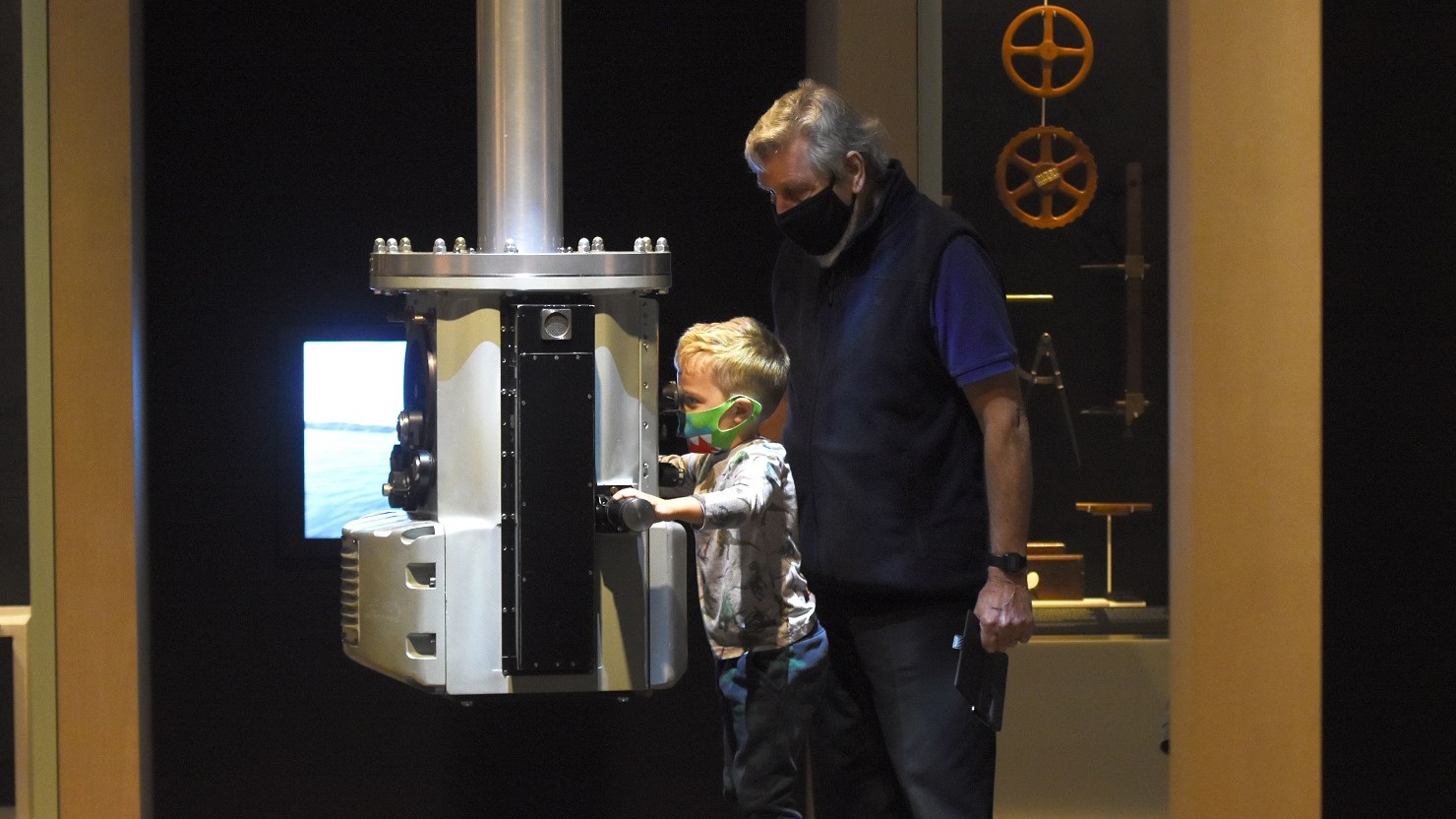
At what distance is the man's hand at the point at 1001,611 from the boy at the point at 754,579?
1.13ft

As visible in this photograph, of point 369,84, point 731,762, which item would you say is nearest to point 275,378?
point 369,84

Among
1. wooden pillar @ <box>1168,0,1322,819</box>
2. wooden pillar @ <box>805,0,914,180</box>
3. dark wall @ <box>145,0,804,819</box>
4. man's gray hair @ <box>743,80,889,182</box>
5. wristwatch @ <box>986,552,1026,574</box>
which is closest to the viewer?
wristwatch @ <box>986,552,1026,574</box>

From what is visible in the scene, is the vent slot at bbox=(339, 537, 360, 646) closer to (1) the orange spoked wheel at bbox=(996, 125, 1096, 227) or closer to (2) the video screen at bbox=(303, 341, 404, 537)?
(1) the orange spoked wheel at bbox=(996, 125, 1096, 227)

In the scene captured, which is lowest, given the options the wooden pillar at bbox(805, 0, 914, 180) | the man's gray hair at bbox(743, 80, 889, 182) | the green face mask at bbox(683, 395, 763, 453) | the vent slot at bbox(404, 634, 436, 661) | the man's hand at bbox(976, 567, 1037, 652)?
the vent slot at bbox(404, 634, 436, 661)

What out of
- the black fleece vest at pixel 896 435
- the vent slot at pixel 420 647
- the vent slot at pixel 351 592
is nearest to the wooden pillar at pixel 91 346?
the vent slot at pixel 351 592

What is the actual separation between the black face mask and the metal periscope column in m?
0.27

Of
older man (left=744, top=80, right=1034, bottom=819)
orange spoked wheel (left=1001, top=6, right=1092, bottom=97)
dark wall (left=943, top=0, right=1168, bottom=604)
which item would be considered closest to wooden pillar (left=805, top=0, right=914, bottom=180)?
dark wall (left=943, top=0, right=1168, bottom=604)

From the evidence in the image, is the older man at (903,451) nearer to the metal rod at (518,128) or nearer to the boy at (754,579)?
the boy at (754,579)

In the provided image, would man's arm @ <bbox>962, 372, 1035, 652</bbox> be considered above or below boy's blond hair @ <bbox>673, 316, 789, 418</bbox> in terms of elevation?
below

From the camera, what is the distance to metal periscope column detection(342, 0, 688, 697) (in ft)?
8.11

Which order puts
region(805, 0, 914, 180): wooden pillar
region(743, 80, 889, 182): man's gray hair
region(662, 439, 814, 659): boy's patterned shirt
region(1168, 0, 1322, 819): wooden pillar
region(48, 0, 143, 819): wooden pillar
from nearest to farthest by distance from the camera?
region(743, 80, 889, 182): man's gray hair, region(662, 439, 814, 659): boy's patterned shirt, region(1168, 0, 1322, 819): wooden pillar, region(48, 0, 143, 819): wooden pillar, region(805, 0, 914, 180): wooden pillar

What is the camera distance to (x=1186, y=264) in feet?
11.4

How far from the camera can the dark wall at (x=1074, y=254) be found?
420cm
